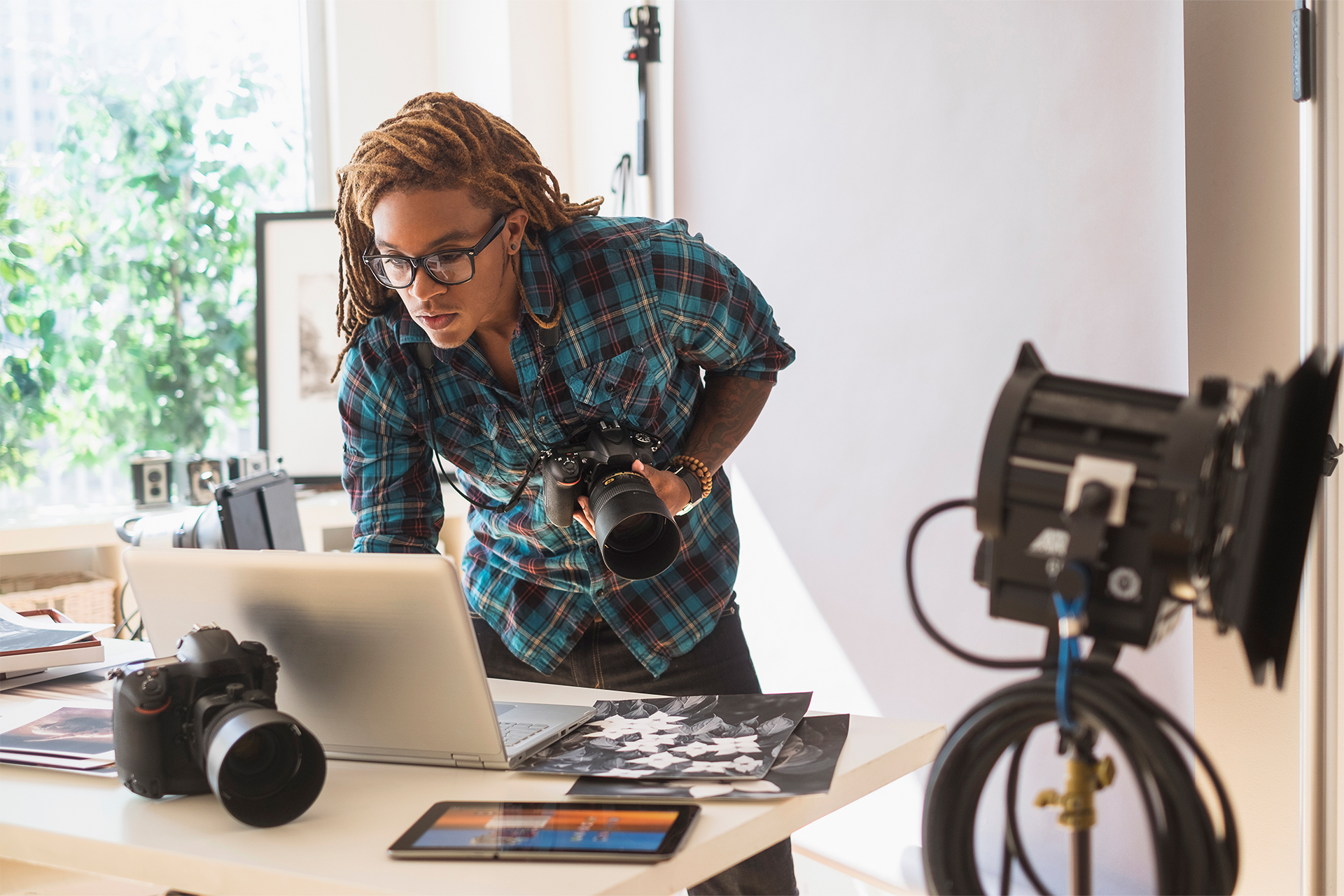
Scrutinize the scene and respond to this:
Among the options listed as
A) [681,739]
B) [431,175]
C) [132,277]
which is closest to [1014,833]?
[681,739]

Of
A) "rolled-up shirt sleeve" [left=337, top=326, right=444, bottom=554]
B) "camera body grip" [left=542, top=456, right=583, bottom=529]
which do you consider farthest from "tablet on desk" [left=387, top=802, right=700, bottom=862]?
"rolled-up shirt sleeve" [left=337, top=326, right=444, bottom=554]

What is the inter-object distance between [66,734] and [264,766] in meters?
0.37

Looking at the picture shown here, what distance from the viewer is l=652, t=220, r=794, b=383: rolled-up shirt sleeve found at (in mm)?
1394

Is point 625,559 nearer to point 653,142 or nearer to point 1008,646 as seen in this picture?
point 1008,646

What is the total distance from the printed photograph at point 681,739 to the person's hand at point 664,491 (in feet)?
0.71

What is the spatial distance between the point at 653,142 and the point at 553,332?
1.40 metres

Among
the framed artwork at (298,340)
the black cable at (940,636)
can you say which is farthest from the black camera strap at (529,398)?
the framed artwork at (298,340)

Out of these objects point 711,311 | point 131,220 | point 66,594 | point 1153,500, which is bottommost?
point 66,594

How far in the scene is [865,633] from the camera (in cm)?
212

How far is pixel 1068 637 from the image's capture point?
21.7 inches

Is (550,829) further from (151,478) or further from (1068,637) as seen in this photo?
(151,478)

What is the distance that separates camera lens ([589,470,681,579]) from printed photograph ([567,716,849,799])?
24 centimetres

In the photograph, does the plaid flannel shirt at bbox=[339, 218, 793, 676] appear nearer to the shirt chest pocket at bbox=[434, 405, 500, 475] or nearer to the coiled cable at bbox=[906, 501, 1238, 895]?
the shirt chest pocket at bbox=[434, 405, 500, 475]

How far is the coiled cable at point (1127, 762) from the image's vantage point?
20.8 inches
